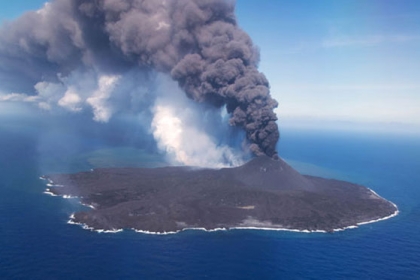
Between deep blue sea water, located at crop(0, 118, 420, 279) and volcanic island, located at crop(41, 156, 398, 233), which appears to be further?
volcanic island, located at crop(41, 156, 398, 233)

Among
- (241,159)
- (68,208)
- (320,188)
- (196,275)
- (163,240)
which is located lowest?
(196,275)

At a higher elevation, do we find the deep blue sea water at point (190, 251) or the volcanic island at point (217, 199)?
the volcanic island at point (217, 199)

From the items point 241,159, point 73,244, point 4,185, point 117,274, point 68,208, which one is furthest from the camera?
point 241,159

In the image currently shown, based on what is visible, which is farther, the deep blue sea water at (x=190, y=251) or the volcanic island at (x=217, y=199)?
the volcanic island at (x=217, y=199)

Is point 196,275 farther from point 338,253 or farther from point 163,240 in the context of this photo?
point 338,253

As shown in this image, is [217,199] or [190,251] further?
[217,199]

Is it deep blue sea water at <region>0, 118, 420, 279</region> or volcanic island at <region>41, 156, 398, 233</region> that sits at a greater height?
volcanic island at <region>41, 156, 398, 233</region>

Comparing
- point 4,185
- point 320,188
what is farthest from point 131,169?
point 320,188

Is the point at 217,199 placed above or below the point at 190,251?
above
